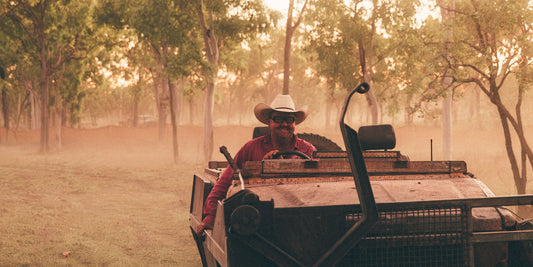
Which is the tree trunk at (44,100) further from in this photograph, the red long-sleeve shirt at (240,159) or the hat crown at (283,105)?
the red long-sleeve shirt at (240,159)

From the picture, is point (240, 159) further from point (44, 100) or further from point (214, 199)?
point (44, 100)

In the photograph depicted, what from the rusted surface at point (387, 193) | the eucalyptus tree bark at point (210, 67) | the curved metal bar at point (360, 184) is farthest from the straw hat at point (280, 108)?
the eucalyptus tree bark at point (210, 67)

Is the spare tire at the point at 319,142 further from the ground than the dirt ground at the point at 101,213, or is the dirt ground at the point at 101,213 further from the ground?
the spare tire at the point at 319,142

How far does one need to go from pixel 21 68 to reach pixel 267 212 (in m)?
39.9

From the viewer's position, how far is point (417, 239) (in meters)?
3.16

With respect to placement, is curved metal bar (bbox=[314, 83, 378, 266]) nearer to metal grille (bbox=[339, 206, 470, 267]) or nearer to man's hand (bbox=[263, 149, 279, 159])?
A: metal grille (bbox=[339, 206, 470, 267])

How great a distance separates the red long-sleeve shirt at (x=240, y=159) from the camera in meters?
4.66

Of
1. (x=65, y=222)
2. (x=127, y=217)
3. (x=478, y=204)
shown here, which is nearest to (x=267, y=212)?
(x=478, y=204)

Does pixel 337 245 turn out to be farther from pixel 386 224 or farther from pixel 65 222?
pixel 65 222

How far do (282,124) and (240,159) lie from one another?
1.88ft

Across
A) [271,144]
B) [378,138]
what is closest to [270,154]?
[271,144]

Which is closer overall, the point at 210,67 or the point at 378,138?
the point at 378,138

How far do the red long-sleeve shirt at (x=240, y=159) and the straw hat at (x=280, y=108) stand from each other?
1.04ft

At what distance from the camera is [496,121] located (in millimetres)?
50250
